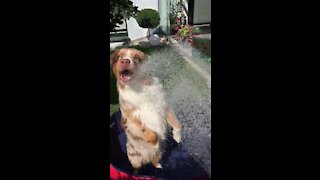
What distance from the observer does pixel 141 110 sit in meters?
2.77

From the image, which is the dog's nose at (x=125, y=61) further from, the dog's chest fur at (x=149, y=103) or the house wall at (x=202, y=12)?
the house wall at (x=202, y=12)

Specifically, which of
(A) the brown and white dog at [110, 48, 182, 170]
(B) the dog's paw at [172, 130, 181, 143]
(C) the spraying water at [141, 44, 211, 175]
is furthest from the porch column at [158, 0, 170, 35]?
(B) the dog's paw at [172, 130, 181, 143]

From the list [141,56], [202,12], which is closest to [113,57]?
[141,56]

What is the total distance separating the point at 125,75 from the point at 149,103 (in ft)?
1.01

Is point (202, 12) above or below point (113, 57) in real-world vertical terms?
above

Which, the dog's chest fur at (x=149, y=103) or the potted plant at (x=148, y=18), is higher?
the potted plant at (x=148, y=18)

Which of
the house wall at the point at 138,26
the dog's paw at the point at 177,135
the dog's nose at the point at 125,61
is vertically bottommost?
the dog's paw at the point at 177,135

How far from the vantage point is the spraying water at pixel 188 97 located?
2732 mm

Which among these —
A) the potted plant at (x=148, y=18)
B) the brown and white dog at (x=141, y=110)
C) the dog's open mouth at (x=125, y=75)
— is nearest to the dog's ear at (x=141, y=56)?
the brown and white dog at (x=141, y=110)

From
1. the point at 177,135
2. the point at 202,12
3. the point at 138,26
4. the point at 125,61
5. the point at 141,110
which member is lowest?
the point at 177,135

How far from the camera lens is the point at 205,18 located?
2729mm

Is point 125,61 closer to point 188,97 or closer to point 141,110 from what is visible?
point 141,110

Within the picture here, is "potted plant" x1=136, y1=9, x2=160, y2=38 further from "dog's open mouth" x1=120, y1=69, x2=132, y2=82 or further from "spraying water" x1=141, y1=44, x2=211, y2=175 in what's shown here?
"dog's open mouth" x1=120, y1=69, x2=132, y2=82

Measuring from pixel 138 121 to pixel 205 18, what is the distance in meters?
1.01
